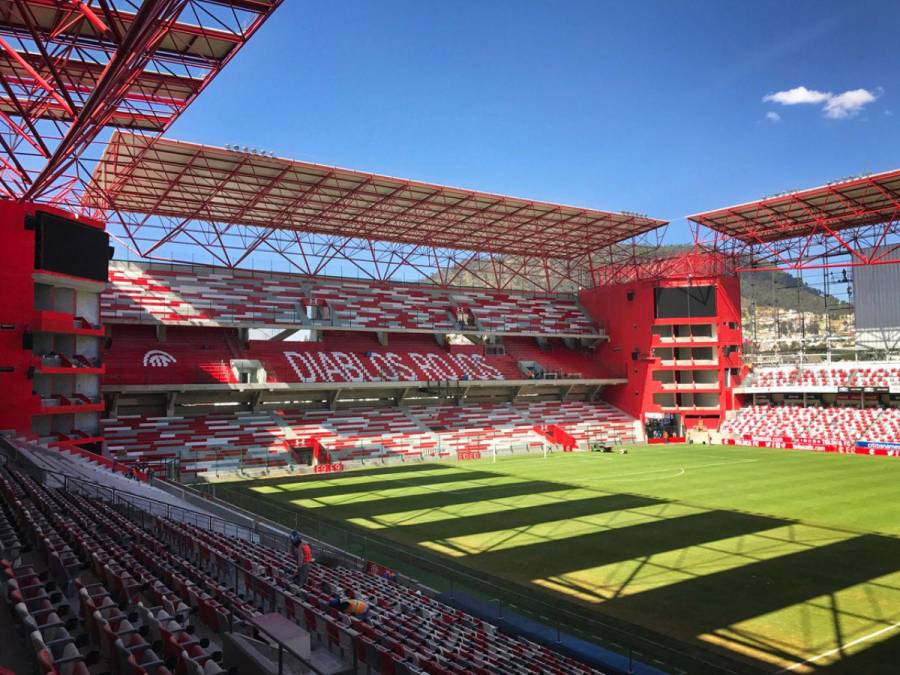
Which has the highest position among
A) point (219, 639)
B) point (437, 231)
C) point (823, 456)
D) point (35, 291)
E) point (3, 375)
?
point (437, 231)

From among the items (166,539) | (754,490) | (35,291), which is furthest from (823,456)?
(35,291)

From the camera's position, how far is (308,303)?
155ft

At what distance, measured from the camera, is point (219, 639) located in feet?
27.1

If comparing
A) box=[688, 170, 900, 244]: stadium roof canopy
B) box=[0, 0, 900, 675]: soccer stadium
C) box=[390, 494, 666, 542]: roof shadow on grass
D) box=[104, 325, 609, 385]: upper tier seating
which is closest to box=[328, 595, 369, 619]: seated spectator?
box=[0, 0, 900, 675]: soccer stadium

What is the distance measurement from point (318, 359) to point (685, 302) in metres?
29.7

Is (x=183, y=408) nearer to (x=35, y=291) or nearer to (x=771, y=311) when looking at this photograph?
(x=35, y=291)

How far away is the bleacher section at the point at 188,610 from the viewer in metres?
6.98

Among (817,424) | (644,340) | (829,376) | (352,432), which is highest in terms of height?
(644,340)

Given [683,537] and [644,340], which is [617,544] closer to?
[683,537]

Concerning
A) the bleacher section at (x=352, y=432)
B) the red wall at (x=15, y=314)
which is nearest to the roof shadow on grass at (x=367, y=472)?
the bleacher section at (x=352, y=432)

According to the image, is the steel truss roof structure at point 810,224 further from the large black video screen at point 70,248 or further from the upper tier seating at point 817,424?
the large black video screen at point 70,248

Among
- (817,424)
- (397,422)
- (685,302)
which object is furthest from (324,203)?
Result: (817,424)

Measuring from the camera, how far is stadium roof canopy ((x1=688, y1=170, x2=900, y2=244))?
39.0 metres

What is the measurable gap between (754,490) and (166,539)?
78.0ft
